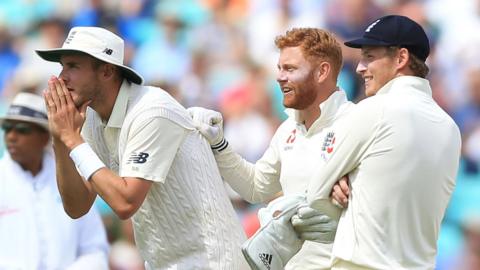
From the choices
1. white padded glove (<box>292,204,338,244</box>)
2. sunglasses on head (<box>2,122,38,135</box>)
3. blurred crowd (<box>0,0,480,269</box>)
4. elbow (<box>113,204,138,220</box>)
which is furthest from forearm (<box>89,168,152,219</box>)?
blurred crowd (<box>0,0,480,269</box>)

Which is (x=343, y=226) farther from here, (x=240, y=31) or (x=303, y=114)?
(x=240, y=31)

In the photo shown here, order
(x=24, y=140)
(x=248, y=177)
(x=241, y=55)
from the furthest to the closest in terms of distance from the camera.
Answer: (x=241, y=55), (x=24, y=140), (x=248, y=177)

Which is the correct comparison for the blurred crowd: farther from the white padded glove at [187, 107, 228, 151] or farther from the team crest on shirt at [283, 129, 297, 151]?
the white padded glove at [187, 107, 228, 151]

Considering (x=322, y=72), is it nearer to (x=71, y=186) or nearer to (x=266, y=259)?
(x=266, y=259)

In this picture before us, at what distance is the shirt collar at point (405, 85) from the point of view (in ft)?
13.4

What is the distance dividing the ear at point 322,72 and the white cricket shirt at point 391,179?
123cm

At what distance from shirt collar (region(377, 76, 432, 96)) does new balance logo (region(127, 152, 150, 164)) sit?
3.07 feet

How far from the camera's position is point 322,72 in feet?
17.5

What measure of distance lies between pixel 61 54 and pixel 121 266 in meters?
4.09

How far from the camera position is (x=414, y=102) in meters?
4.07

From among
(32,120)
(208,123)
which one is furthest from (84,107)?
(32,120)

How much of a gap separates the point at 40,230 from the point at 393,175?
9.69 ft

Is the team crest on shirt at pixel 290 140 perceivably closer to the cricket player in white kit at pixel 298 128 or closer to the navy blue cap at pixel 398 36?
the cricket player in white kit at pixel 298 128

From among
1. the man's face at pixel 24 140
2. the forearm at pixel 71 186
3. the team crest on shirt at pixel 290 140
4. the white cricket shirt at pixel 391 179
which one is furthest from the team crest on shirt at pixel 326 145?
the man's face at pixel 24 140
